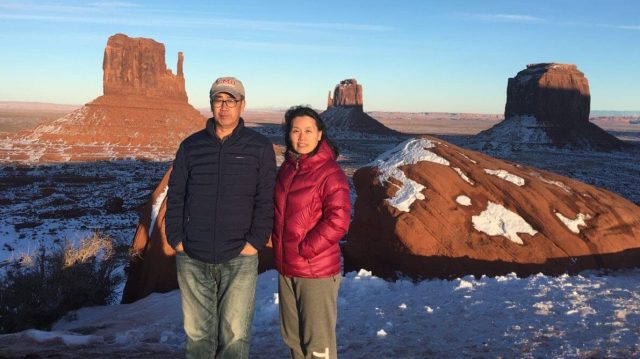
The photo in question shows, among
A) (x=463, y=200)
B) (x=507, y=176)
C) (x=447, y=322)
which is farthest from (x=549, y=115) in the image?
(x=447, y=322)

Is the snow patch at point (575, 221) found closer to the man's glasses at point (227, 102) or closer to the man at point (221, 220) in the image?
the man at point (221, 220)

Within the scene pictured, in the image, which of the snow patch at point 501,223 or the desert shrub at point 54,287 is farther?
the snow patch at point 501,223

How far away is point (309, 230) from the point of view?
9.79 feet

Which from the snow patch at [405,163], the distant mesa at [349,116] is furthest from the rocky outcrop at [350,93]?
the snow patch at [405,163]

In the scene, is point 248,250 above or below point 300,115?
below

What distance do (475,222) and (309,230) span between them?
5.16 metres

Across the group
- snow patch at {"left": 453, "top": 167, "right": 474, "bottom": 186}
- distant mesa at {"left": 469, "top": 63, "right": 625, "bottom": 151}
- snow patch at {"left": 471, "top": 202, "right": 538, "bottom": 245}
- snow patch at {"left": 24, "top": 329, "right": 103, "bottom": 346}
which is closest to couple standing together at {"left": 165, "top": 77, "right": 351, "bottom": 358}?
snow patch at {"left": 24, "top": 329, "right": 103, "bottom": 346}

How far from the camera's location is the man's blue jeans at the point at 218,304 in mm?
3031

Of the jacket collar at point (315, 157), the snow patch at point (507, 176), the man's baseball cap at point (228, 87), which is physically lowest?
the snow patch at point (507, 176)

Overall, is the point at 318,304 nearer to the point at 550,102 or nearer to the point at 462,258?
the point at 462,258

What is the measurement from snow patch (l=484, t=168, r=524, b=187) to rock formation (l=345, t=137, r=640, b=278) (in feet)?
0.06

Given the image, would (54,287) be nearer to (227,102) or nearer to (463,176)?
(227,102)

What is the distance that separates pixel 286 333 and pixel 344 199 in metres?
0.99

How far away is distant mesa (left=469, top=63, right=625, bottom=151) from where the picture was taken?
75.5m
